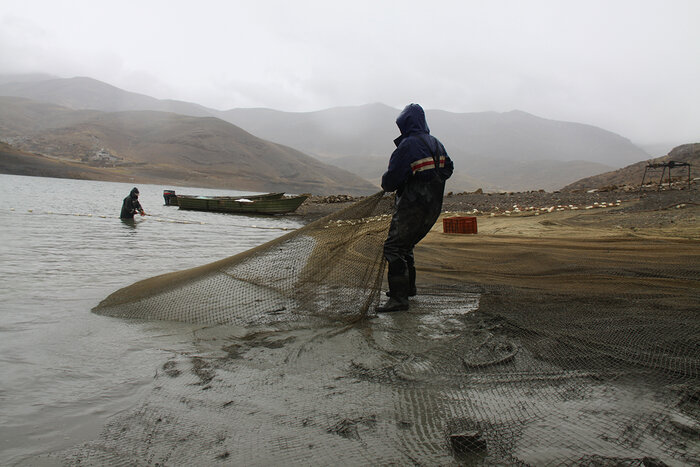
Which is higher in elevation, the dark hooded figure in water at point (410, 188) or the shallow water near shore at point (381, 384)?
the dark hooded figure in water at point (410, 188)

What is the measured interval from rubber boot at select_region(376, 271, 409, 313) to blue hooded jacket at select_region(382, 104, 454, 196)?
0.80 metres

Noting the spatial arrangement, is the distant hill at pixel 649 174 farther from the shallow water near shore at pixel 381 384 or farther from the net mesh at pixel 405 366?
the shallow water near shore at pixel 381 384

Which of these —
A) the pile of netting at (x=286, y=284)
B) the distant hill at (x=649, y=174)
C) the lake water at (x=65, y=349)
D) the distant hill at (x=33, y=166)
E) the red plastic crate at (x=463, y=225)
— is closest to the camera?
the lake water at (x=65, y=349)

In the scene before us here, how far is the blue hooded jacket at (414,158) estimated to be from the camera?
11.9 ft

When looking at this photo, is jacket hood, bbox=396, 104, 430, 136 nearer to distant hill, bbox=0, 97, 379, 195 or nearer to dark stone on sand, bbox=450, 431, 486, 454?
dark stone on sand, bbox=450, 431, 486, 454

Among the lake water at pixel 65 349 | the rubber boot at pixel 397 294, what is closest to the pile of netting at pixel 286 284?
the rubber boot at pixel 397 294

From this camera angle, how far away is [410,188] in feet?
12.2

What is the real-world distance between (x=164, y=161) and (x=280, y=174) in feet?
98.2

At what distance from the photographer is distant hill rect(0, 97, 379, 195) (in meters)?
92.7

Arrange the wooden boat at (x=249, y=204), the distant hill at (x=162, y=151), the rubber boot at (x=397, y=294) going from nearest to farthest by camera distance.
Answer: the rubber boot at (x=397, y=294)
the wooden boat at (x=249, y=204)
the distant hill at (x=162, y=151)

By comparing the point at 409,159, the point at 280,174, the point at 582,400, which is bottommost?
the point at 582,400

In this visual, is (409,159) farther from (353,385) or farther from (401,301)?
(353,385)

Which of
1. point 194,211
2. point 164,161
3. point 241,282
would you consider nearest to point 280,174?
point 164,161

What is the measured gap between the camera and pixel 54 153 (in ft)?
303
